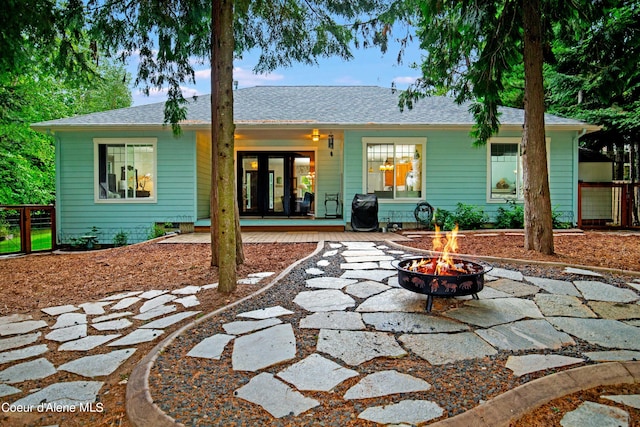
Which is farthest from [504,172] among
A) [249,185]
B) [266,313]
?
[266,313]

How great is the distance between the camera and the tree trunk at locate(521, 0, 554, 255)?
5.48 metres

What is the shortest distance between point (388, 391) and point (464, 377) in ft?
1.57

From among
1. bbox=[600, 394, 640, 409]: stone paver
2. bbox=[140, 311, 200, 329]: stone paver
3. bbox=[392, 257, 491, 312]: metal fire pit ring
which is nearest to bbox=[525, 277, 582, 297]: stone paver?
bbox=[392, 257, 491, 312]: metal fire pit ring

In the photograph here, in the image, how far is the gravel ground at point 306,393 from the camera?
184cm

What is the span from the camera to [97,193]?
9.92 metres

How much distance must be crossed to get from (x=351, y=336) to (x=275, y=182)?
10.1m

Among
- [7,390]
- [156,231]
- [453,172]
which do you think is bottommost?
[7,390]

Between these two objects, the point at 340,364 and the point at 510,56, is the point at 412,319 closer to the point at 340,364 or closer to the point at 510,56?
the point at 340,364

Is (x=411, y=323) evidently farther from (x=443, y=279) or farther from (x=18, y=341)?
(x=18, y=341)

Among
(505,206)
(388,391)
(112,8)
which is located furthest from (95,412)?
(505,206)

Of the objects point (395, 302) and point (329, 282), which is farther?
point (329, 282)

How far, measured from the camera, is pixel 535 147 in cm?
548

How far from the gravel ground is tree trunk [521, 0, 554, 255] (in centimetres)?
323

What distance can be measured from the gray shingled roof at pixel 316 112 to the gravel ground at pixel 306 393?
7.86m
